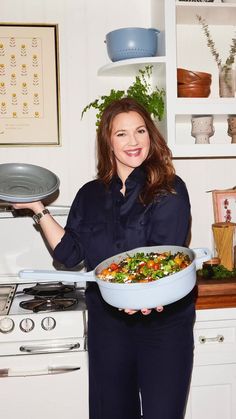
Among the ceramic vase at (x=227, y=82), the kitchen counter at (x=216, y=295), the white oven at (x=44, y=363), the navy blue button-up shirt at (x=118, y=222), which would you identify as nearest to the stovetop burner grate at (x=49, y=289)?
the white oven at (x=44, y=363)

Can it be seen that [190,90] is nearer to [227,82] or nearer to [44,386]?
[227,82]

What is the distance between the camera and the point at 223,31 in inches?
95.3

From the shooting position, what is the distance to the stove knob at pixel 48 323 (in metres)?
1.83

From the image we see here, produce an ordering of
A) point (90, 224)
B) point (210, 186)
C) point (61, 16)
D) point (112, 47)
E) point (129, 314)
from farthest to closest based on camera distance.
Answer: point (210, 186) < point (61, 16) < point (112, 47) < point (90, 224) < point (129, 314)

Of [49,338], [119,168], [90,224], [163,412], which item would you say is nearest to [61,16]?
[119,168]

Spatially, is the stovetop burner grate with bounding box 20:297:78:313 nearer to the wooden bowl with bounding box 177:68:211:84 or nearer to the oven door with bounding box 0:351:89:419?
the oven door with bounding box 0:351:89:419

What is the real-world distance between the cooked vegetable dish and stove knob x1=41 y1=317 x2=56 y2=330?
0.44 meters

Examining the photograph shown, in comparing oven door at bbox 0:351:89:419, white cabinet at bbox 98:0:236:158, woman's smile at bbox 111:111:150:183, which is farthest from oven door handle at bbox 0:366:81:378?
white cabinet at bbox 98:0:236:158

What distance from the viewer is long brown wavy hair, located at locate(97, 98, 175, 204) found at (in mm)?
1701

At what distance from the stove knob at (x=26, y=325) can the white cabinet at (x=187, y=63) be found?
91 centimetres

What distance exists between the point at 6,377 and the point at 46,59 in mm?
1433

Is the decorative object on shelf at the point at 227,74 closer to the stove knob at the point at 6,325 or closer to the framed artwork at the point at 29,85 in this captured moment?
the framed artwork at the point at 29,85

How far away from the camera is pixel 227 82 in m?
2.23

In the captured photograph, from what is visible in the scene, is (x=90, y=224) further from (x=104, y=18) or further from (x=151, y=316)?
(x=104, y=18)
